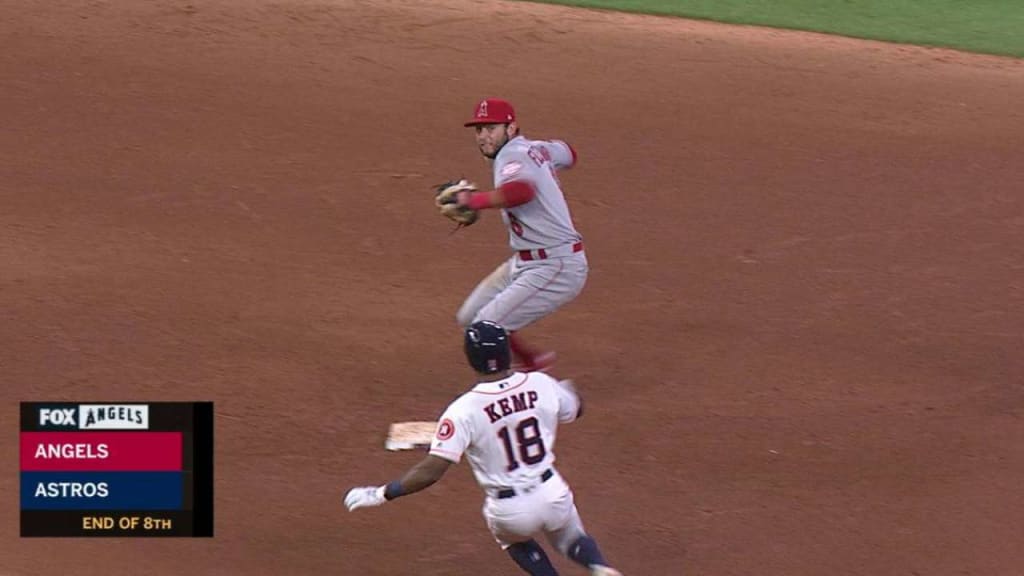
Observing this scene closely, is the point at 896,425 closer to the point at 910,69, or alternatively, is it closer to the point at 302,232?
the point at 302,232

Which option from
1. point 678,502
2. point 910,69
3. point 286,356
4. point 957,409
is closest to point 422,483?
point 678,502

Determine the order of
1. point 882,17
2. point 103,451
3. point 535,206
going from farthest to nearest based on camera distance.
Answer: point 882,17 < point 535,206 < point 103,451

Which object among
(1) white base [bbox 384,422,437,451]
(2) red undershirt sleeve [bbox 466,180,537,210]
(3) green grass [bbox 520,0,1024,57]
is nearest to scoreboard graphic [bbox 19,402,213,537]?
(1) white base [bbox 384,422,437,451]

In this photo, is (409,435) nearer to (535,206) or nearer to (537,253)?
(537,253)

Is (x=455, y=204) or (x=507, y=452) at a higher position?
(x=455, y=204)

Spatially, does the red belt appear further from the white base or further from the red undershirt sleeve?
the white base

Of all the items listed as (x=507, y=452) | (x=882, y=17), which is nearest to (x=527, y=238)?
(x=507, y=452)
